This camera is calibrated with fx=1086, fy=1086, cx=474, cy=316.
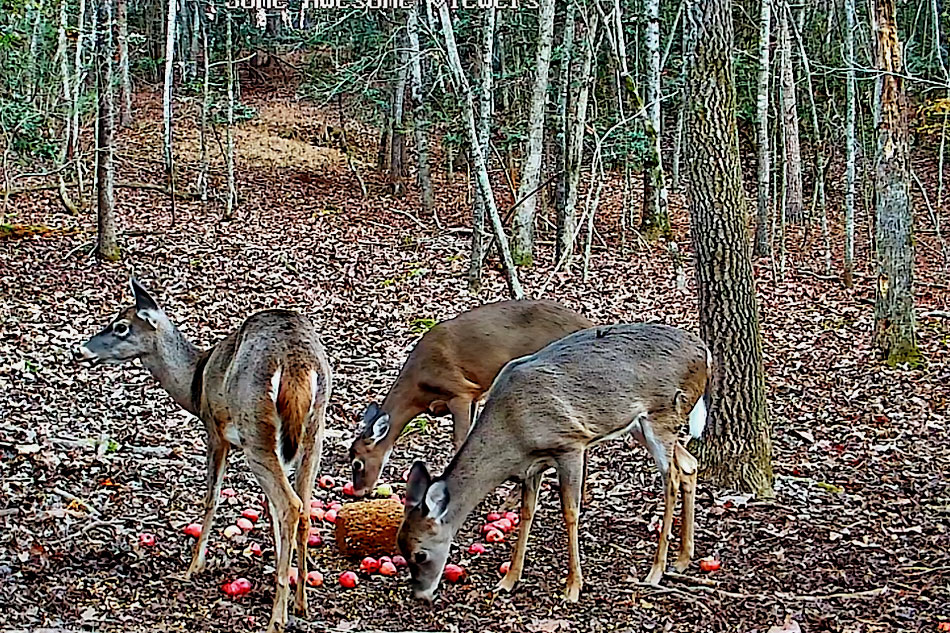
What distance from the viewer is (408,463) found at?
26.9 ft

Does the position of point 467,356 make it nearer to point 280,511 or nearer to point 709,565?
→ point 709,565

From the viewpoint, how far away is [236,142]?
2917 cm

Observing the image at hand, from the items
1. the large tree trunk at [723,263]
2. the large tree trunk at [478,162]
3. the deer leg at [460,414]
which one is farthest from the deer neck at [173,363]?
the large tree trunk at [478,162]

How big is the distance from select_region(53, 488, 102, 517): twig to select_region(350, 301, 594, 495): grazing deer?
82.8 inches

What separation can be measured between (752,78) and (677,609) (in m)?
22.9

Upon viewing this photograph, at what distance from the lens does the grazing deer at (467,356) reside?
25.6ft

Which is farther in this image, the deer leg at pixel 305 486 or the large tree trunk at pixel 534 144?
the large tree trunk at pixel 534 144

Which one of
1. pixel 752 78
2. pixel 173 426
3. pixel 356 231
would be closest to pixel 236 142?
pixel 356 231

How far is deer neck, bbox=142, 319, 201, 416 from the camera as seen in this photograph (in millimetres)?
6352

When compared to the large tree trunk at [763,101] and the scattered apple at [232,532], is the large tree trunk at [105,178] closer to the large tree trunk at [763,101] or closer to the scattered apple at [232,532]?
the scattered apple at [232,532]

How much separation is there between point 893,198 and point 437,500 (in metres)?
8.77

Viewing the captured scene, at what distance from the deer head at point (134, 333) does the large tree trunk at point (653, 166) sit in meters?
10.8

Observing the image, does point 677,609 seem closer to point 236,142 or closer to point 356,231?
point 356,231

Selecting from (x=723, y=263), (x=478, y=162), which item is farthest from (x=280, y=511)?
(x=478, y=162)
